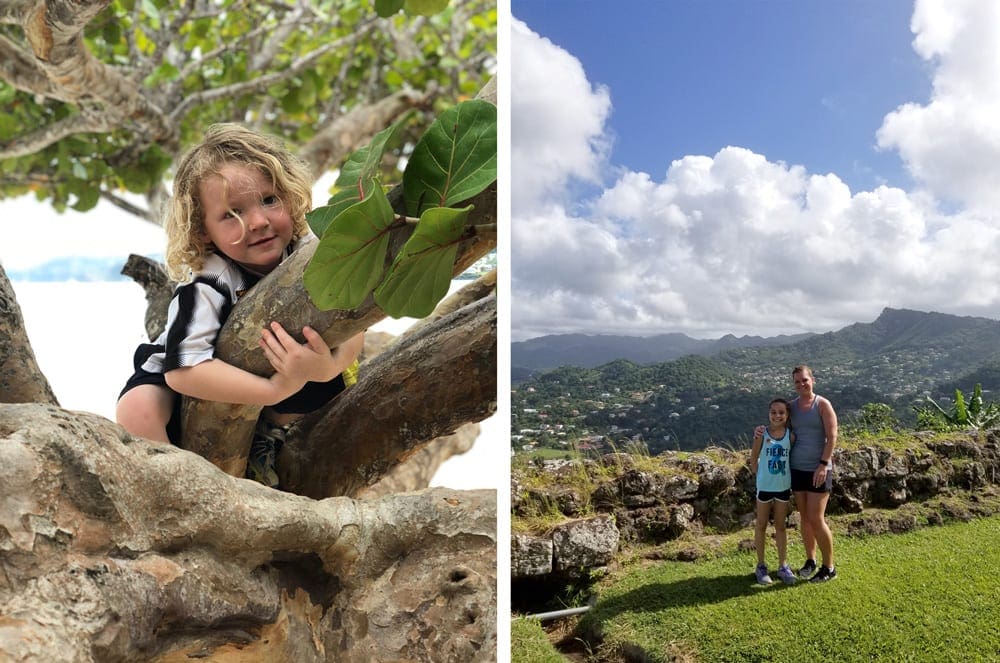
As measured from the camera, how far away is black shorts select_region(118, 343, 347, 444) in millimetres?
940

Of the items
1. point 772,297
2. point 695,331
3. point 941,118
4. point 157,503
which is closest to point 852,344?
point 772,297

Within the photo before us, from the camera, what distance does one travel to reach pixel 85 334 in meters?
1.14

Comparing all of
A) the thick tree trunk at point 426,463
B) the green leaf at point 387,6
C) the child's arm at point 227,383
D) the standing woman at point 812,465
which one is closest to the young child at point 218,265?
the child's arm at point 227,383

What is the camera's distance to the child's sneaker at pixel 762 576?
173 cm

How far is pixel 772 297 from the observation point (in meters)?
1.74

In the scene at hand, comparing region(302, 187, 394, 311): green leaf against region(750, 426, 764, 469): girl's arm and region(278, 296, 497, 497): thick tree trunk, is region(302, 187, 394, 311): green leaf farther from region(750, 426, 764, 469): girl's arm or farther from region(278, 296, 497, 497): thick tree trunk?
region(750, 426, 764, 469): girl's arm

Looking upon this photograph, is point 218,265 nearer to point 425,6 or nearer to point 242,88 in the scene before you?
point 425,6

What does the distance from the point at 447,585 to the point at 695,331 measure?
3.48ft

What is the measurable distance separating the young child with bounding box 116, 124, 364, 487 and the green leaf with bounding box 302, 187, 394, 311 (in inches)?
4.7

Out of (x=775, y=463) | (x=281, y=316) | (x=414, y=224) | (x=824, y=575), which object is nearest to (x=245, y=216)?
(x=281, y=316)

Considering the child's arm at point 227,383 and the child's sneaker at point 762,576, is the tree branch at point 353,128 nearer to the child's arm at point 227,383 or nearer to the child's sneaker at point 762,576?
the child's arm at point 227,383

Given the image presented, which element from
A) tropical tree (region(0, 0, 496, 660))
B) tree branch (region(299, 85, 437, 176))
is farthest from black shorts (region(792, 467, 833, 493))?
tree branch (region(299, 85, 437, 176))

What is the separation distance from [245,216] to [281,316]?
0.16m

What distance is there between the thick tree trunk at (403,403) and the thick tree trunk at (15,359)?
12.3 inches
